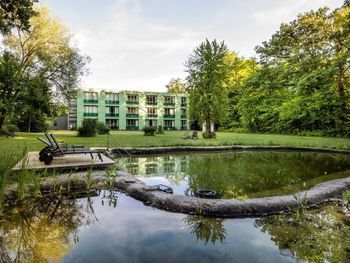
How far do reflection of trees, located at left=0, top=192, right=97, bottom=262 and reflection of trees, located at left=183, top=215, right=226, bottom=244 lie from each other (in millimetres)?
1726

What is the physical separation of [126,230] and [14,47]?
24.3 meters

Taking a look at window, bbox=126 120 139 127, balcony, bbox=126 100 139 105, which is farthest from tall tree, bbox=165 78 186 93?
window, bbox=126 120 139 127

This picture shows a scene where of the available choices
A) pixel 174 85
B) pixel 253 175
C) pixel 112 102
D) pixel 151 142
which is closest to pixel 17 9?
pixel 253 175

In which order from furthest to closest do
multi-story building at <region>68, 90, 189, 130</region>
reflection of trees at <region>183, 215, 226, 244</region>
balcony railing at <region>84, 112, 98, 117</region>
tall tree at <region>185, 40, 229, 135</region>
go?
multi-story building at <region>68, 90, 189, 130</region> < balcony railing at <region>84, 112, 98, 117</region> < tall tree at <region>185, 40, 229, 135</region> < reflection of trees at <region>183, 215, 226, 244</region>

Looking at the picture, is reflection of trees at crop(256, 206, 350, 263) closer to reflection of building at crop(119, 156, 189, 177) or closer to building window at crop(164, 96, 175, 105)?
reflection of building at crop(119, 156, 189, 177)

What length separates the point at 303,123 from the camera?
91.4 ft

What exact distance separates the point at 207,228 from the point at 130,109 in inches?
1747

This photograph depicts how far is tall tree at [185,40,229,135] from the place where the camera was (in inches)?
833

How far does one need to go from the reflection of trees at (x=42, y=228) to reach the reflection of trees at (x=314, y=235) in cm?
294

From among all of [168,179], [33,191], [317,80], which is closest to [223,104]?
[317,80]

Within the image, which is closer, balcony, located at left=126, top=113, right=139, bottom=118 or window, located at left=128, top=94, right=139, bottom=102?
balcony, located at left=126, top=113, right=139, bottom=118

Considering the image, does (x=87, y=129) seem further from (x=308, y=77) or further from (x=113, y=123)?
(x=113, y=123)

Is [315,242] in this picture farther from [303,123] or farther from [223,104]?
[303,123]

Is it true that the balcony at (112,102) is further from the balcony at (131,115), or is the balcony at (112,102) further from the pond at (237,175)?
the pond at (237,175)
